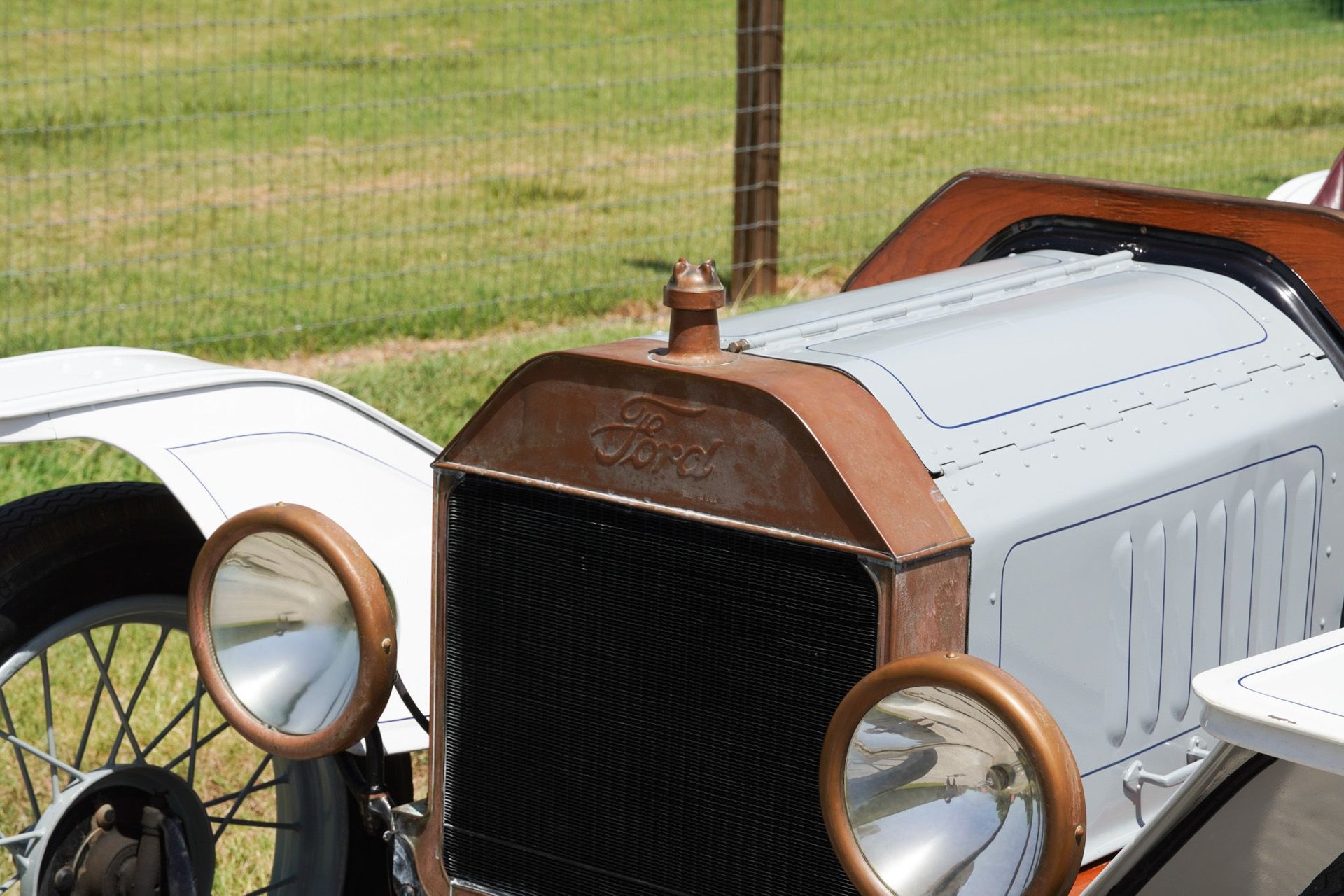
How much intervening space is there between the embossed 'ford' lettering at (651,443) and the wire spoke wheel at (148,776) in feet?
2.59

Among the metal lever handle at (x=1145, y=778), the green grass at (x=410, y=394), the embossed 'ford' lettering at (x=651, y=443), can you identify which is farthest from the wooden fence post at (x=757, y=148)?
the embossed 'ford' lettering at (x=651, y=443)

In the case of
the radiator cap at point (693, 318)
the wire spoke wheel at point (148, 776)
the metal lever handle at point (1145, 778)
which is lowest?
the wire spoke wheel at point (148, 776)

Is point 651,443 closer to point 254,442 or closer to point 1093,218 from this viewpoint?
point 254,442

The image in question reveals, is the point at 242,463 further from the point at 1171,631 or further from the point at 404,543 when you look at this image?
the point at 1171,631

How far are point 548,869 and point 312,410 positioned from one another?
871mm

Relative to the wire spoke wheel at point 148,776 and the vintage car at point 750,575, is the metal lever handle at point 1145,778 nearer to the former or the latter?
the vintage car at point 750,575

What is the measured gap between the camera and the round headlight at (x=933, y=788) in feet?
5.12

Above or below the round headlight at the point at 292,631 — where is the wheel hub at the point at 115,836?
below

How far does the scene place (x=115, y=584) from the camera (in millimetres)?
2266

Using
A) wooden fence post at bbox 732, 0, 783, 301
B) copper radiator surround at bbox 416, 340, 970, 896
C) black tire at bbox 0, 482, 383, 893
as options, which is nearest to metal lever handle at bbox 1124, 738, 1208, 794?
copper radiator surround at bbox 416, 340, 970, 896

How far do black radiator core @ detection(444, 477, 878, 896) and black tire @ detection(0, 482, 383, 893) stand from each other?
0.38 m

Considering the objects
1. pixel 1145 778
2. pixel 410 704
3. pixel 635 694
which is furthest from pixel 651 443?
pixel 1145 778

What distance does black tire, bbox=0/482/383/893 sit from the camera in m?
2.18

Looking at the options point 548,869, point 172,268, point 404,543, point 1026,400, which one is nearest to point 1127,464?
point 1026,400
